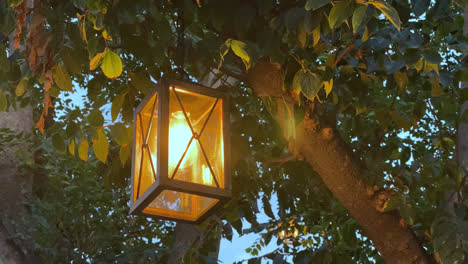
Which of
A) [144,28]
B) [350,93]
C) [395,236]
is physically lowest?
[395,236]

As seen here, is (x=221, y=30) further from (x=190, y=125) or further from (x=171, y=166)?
(x=171, y=166)

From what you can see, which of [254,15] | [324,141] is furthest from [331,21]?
[324,141]

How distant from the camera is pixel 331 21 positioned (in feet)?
7.91

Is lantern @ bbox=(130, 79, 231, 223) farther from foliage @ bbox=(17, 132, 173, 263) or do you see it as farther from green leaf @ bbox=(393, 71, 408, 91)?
foliage @ bbox=(17, 132, 173, 263)

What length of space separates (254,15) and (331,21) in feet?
1.55

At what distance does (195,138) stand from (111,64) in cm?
45

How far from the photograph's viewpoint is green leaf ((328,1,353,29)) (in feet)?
7.90

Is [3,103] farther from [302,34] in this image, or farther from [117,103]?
[302,34]

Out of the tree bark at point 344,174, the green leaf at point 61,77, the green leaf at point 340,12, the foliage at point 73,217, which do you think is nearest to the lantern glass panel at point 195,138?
the tree bark at point 344,174

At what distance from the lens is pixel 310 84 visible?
268 cm

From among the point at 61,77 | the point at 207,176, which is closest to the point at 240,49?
the point at 207,176

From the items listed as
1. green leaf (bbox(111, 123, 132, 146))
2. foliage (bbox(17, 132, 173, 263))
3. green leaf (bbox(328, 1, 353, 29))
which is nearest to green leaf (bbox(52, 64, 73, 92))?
green leaf (bbox(111, 123, 132, 146))

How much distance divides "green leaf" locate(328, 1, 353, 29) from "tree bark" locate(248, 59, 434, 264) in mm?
586

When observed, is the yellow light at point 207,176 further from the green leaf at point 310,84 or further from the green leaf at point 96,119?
the green leaf at point 96,119
